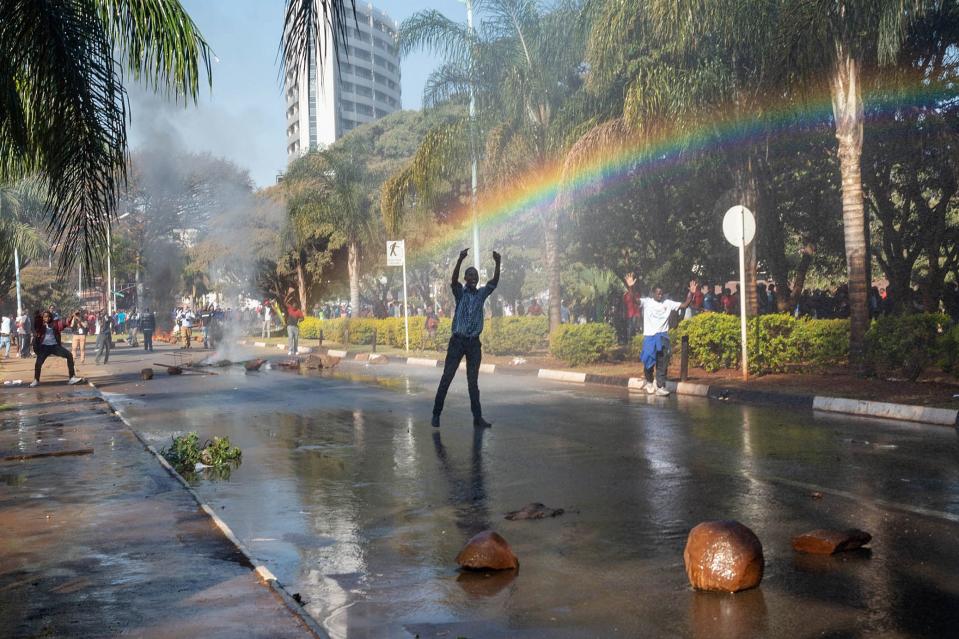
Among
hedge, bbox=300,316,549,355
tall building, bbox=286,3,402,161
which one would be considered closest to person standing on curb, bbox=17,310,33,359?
hedge, bbox=300,316,549,355

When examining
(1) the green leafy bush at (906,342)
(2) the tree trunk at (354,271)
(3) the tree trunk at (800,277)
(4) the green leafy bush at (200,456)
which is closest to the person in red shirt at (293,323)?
(2) the tree trunk at (354,271)

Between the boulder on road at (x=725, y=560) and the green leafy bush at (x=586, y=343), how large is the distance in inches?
699

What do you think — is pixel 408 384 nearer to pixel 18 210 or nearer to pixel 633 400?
pixel 633 400

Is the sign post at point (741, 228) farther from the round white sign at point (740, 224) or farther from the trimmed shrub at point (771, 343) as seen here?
the trimmed shrub at point (771, 343)

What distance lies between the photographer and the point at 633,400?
16172mm

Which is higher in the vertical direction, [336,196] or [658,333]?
[336,196]

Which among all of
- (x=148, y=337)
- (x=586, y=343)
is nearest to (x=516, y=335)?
(x=586, y=343)

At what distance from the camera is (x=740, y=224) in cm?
1769

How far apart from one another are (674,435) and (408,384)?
9.67 m

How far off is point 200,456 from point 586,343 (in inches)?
540

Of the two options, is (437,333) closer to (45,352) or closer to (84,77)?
(45,352)

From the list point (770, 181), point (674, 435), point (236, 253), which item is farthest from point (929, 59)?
point (236, 253)

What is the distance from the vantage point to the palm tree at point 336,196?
45.3 m

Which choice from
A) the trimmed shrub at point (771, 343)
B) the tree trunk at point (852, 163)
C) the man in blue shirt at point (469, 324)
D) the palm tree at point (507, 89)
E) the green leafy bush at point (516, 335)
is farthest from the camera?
the green leafy bush at point (516, 335)
